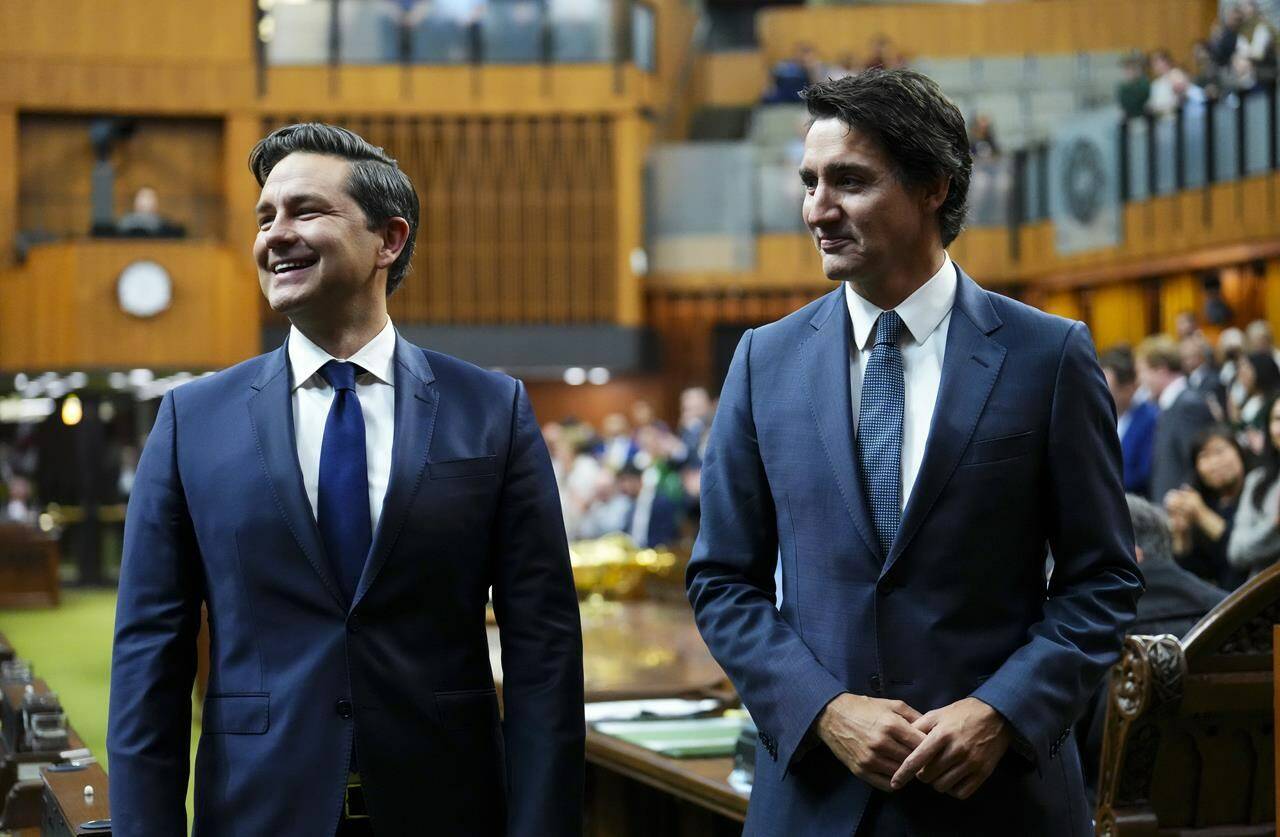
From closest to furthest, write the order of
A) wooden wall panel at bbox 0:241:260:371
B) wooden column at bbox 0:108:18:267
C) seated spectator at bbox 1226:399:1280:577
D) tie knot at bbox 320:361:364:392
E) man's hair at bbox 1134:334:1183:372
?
tie knot at bbox 320:361:364:392 < seated spectator at bbox 1226:399:1280:577 < man's hair at bbox 1134:334:1183:372 < wooden wall panel at bbox 0:241:260:371 < wooden column at bbox 0:108:18:267

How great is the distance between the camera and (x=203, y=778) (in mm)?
2076

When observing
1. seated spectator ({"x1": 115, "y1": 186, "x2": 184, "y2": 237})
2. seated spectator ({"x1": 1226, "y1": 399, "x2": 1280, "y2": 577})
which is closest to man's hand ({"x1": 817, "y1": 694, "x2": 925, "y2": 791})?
seated spectator ({"x1": 1226, "y1": 399, "x2": 1280, "y2": 577})

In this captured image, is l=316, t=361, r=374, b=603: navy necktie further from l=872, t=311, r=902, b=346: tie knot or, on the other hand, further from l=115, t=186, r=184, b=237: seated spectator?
l=115, t=186, r=184, b=237: seated spectator

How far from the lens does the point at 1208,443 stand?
5.87m

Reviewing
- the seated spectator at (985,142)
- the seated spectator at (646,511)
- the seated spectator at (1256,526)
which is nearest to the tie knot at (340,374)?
the seated spectator at (1256,526)

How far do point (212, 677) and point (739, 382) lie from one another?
770mm

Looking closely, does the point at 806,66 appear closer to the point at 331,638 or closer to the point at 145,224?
the point at 145,224

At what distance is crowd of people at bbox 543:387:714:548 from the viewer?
9.89 metres

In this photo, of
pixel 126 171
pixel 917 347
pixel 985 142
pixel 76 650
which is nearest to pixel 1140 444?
pixel 917 347

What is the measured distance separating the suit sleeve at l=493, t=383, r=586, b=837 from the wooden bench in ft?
38.2

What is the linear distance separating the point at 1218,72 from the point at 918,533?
10.4 metres

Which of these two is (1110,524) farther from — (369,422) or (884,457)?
(369,422)

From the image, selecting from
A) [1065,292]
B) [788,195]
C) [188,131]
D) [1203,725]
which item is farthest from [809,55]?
[1203,725]

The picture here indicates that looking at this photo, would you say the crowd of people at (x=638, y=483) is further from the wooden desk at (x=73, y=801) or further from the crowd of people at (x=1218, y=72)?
the wooden desk at (x=73, y=801)
